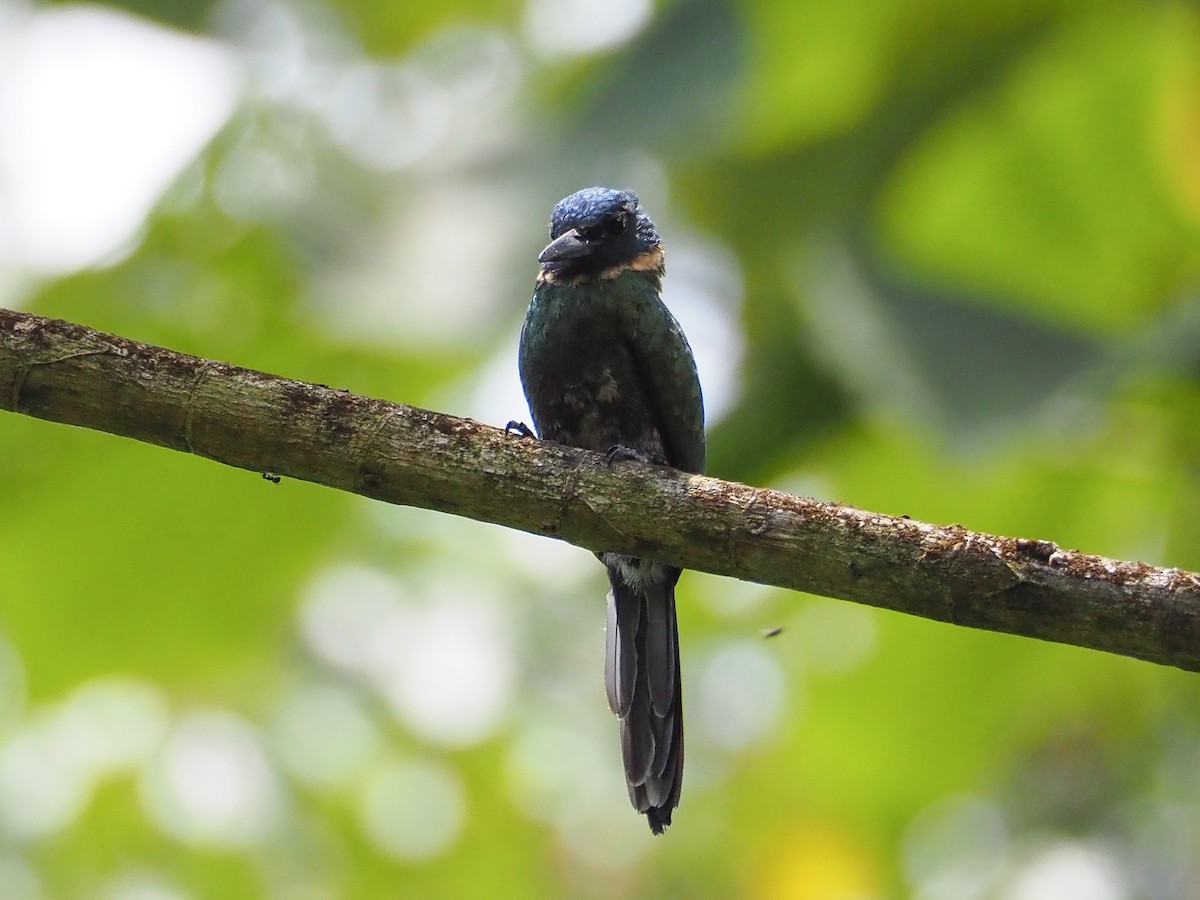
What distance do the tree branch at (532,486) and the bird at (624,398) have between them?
1.32 metres

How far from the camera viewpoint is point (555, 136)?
15.4ft

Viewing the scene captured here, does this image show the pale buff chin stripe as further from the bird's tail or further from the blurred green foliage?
the bird's tail

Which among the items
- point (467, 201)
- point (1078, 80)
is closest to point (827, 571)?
point (467, 201)

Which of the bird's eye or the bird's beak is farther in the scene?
the bird's eye

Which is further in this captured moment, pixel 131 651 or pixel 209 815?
pixel 209 815

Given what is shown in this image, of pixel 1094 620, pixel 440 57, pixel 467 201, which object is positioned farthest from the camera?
pixel 440 57

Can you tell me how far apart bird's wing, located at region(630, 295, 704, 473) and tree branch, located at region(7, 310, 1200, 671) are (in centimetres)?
128

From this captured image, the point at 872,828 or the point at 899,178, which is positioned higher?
the point at 899,178

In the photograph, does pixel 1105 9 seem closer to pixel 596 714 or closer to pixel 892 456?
pixel 892 456

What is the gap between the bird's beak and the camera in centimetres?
439

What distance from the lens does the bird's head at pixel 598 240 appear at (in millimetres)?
4520

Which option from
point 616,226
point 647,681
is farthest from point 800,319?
point 647,681

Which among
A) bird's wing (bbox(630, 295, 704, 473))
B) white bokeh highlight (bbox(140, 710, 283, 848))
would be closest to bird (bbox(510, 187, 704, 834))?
bird's wing (bbox(630, 295, 704, 473))

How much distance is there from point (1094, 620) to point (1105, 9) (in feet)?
9.51
